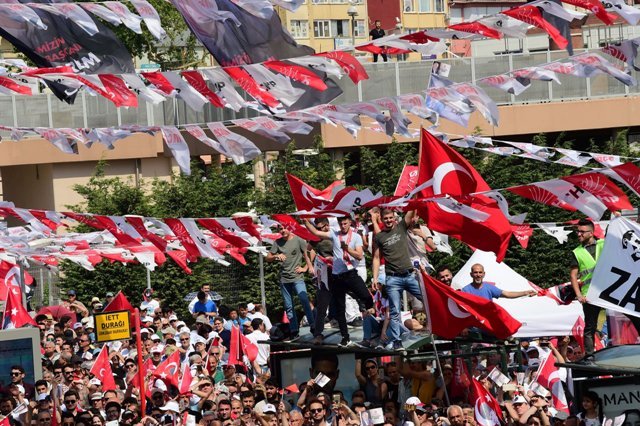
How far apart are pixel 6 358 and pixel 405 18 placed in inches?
2367

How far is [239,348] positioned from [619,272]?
26.8 ft

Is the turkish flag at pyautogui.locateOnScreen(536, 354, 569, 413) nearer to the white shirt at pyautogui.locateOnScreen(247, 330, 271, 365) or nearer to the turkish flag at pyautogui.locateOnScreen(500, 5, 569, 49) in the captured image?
the turkish flag at pyautogui.locateOnScreen(500, 5, 569, 49)

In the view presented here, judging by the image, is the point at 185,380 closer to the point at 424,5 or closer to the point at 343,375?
the point at 343,375

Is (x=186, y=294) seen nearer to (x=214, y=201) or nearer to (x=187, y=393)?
(x=214, y=201)

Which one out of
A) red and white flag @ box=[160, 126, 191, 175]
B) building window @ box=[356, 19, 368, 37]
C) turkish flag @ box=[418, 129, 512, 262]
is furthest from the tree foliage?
building window @ box=[356, 19, 368, 37]

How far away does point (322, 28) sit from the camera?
7600cm

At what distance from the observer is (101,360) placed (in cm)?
1988

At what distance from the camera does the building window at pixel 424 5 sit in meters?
79.1

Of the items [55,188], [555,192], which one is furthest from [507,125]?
[555,192]

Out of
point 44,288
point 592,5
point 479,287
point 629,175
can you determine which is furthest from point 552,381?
point 44,288

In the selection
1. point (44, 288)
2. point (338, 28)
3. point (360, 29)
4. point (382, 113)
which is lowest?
point (44, 288)

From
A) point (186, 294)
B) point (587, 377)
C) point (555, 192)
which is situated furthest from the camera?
point (186, 294)

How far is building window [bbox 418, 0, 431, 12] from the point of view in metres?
79.1

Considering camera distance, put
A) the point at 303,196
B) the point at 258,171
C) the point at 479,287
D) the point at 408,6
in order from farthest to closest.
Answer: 1. the point at 408,6
2. the point at 258,171
3. the point at 303,196
4. the point at 479,287
